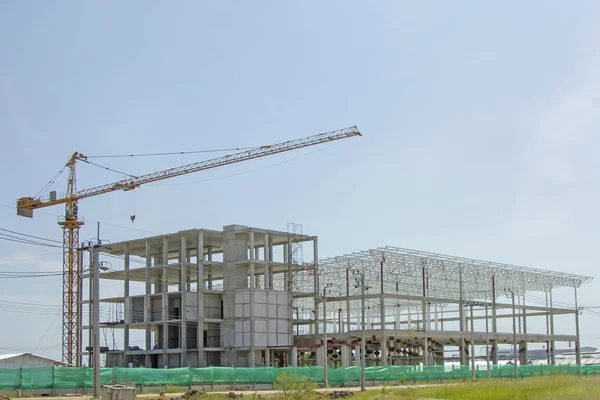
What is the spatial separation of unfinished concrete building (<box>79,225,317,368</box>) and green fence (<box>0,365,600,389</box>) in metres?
18.4

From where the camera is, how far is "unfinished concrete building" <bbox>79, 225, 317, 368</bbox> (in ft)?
265

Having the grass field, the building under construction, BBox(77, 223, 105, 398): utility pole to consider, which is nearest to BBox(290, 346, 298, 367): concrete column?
the building under construction

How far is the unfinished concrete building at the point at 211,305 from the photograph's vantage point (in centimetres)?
8081

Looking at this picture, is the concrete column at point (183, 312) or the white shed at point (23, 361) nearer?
the white shed at point (23, 361)

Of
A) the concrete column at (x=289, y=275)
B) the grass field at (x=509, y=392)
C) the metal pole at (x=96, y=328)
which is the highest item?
the concrete column at (x=289, y=275)

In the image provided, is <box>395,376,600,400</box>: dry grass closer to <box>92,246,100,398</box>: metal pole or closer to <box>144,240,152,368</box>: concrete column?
<box>92,246,100,398</box>: metal pole

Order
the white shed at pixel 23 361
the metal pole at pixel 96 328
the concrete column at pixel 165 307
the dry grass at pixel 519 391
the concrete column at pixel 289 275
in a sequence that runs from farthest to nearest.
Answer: the concrete column at pixel 289 275, the concrete column at pixel 165 307, the white shed at pixel 23 361, the dry grass at pixel 519 391, the metal pole at pixel 96 328

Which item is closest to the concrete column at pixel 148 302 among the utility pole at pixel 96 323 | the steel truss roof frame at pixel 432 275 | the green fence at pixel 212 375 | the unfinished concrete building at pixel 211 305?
the unfinished concrete building at pixel 211 305

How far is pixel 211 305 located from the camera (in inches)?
3243

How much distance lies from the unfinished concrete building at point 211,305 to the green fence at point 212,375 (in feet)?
60.2

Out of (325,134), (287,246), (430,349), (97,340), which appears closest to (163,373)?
(97,340)

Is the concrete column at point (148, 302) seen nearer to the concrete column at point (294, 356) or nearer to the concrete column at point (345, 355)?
the concrete column at point (294, 356)

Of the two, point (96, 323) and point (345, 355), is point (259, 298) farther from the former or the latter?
point (96, 323)

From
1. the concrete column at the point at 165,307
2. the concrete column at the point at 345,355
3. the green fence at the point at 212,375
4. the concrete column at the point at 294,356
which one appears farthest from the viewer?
the concrete column at the point at 345,355
